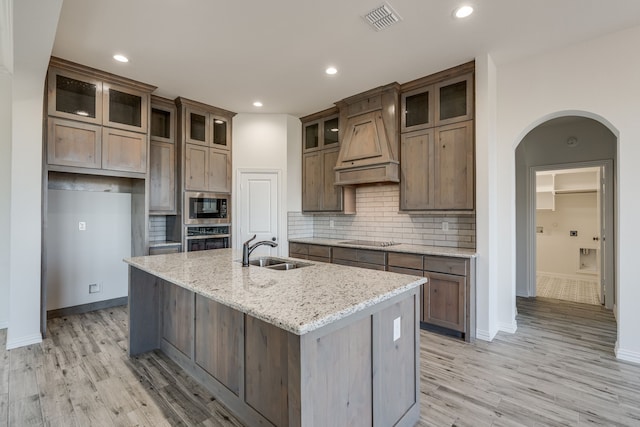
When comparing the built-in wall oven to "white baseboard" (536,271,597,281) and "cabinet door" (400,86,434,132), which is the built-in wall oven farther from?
"white baseboard" (536,271,597,281)

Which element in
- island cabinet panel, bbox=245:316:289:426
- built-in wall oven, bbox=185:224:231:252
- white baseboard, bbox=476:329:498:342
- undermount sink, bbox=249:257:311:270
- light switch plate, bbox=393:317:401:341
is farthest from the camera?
built-in wall oven, bbox=185:224:231:252

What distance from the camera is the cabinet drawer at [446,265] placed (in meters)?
3.14

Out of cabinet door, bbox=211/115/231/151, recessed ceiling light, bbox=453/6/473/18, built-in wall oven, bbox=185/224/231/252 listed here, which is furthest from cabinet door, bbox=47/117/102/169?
recessed ceiling light, bbox=453/6/473/18

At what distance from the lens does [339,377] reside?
4.66ft

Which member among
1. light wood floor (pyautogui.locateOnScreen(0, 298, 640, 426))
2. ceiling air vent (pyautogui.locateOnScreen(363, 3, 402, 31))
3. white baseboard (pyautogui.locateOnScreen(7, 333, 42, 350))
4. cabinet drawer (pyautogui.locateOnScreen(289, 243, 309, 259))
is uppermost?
ceiling air vent (pyautogui.locateOnScreen(363, 3, 402, 31))

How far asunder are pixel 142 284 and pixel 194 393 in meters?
1.11

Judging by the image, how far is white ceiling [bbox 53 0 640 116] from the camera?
2.41m

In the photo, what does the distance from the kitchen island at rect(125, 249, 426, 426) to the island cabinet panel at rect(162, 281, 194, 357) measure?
0.02 meters

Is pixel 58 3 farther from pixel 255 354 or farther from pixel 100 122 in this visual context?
pixel 255 354

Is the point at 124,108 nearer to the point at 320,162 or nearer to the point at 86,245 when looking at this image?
the point at 86,245

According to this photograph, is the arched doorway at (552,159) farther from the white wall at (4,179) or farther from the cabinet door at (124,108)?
the white wall at (4,179)

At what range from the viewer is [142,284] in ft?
9.21

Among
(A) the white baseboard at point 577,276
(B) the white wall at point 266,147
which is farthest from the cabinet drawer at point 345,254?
(A) the white baseboard at point 577,276

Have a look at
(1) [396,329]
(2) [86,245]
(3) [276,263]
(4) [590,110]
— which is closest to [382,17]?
(4) [590,110]
